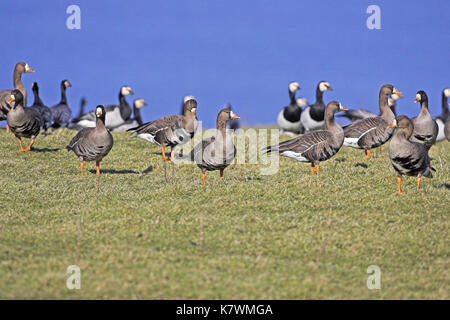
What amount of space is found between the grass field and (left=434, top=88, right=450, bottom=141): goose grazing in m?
8.44

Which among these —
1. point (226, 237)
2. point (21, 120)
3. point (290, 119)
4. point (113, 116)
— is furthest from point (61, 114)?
point (226, 237)

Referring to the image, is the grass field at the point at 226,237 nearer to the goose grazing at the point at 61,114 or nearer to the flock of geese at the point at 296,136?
the flock of geese at the point at 296,136

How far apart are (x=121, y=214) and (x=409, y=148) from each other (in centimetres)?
689

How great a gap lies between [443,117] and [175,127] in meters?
13.1

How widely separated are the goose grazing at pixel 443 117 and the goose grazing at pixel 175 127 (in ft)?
36.7

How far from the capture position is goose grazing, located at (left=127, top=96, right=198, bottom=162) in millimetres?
20406

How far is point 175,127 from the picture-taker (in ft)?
67.5

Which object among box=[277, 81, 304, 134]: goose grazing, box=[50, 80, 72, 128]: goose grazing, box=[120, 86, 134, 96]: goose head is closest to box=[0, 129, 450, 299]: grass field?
box=[277, 81, 304, 134]: goose grazing

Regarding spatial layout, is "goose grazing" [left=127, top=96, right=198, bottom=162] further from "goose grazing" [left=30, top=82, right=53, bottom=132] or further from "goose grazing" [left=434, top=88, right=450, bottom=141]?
"goose grazing" [left=434, top=88, right=450, bottom=141]

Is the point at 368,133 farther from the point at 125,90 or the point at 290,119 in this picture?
the point at 125,90

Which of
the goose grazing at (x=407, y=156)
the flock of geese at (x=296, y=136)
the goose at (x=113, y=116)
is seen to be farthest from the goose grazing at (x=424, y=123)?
the goose at (x=113, y=116)
